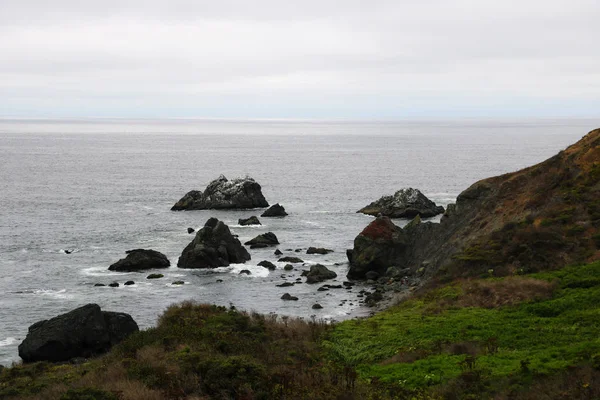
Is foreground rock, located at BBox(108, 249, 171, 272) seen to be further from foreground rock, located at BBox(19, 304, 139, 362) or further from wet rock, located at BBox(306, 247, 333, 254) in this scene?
foreground rock, located at BBox(19, 304, 139, 362)

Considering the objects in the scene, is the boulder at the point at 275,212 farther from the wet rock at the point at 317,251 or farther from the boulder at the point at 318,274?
the boulder at the point at 318,274

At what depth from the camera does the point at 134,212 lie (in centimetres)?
10925

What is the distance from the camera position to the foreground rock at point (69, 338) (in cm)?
4175

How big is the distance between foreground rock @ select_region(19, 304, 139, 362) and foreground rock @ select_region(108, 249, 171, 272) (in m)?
26.0

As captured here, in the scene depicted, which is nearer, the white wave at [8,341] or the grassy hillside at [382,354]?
the grassy hillside at [382,354]

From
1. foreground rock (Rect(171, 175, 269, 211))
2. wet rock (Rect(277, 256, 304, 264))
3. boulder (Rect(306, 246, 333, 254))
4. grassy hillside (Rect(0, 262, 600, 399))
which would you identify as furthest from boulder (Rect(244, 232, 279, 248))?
grassy hillside (Rect(0, 262, 600, 399))

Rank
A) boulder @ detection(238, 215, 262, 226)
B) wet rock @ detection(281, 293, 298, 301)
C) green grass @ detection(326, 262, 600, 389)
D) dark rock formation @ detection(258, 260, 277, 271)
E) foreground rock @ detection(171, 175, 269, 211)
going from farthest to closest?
foreground rock @ detection(171, 175, 269, 211) < boulder @ detection(238, 215, 262, 226) < dark rock formation @ detection(258, 260, 277, 271) < wet rock @ detection(281, 293, 298, 301) < green grass @ detection(326, 262, 600, 389)

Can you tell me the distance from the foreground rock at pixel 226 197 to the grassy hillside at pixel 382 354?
259ft

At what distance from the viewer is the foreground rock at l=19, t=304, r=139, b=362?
4175cm

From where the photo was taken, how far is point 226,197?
117 m

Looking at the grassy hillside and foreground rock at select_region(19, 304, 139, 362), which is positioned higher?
the grassy hillside

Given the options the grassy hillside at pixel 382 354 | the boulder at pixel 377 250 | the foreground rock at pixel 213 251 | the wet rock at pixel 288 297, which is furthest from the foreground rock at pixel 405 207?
the grassy hillside at pixel 382 354

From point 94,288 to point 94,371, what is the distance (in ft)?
120

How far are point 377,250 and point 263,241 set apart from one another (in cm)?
Result: 2021
